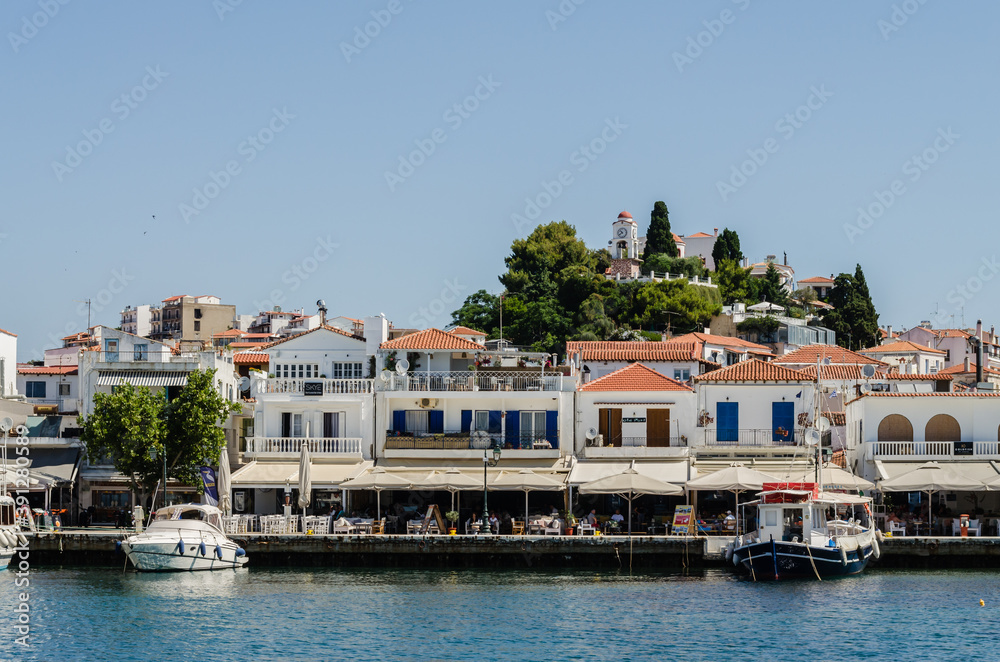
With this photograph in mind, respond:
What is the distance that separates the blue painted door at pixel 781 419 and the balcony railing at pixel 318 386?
1576cm

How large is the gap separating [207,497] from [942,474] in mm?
26430

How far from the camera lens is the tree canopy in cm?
5041

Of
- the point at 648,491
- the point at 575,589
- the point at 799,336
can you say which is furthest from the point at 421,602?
the point at 799,336

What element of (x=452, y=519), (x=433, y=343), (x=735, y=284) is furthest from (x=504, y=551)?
(x=735, y=284)

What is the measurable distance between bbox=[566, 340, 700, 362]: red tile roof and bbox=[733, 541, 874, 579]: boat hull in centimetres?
1992

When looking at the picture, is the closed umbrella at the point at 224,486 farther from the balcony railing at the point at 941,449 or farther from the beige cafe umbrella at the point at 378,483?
the balcony railing at the point at 941,449

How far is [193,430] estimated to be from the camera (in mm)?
51094

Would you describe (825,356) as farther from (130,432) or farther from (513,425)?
(130,432)

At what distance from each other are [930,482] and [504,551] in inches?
574

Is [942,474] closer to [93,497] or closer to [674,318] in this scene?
[93,497]

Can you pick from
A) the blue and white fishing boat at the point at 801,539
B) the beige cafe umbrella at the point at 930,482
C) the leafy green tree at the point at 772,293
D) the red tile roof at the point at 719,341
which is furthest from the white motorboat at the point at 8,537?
A: the leafy green tree at the point at 772,293

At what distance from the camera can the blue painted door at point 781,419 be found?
52.8 metres

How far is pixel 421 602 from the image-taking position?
3841cm

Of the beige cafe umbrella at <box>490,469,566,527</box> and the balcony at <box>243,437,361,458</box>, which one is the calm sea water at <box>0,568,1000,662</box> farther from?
the balcony at <box>243,437,361,458</box>
